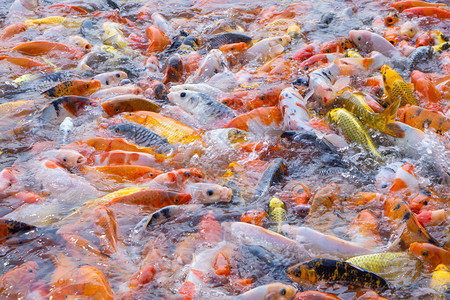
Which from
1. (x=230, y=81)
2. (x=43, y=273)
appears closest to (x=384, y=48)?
(x=230, y=81)

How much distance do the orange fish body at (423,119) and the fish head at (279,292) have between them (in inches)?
108

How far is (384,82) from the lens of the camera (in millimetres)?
5324

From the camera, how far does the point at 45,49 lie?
23.0ft

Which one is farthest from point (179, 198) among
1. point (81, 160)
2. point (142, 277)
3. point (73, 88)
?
point (73, 88)

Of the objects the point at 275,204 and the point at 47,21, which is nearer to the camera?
the point at 275,204

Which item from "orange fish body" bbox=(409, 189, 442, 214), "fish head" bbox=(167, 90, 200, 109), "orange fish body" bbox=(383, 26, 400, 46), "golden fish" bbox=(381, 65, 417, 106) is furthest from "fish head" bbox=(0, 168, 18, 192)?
"orange fish body" bbox=(383, 26, 400, 46)

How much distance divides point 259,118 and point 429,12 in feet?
14.6

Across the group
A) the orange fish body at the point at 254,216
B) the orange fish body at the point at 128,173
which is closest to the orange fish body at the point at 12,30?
the orange fish body at the point at 128,173

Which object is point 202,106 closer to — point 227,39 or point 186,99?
point 186,99

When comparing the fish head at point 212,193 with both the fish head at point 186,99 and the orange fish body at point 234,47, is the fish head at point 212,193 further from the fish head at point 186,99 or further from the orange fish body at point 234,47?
the orange fish body at point 234,47

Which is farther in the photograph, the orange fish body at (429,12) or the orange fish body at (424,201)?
the orange fish body at (429,12)

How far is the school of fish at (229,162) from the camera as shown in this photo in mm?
3152

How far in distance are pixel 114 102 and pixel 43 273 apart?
2.71 meters

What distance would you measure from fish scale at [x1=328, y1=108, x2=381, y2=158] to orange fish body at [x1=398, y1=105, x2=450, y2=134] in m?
0.53
